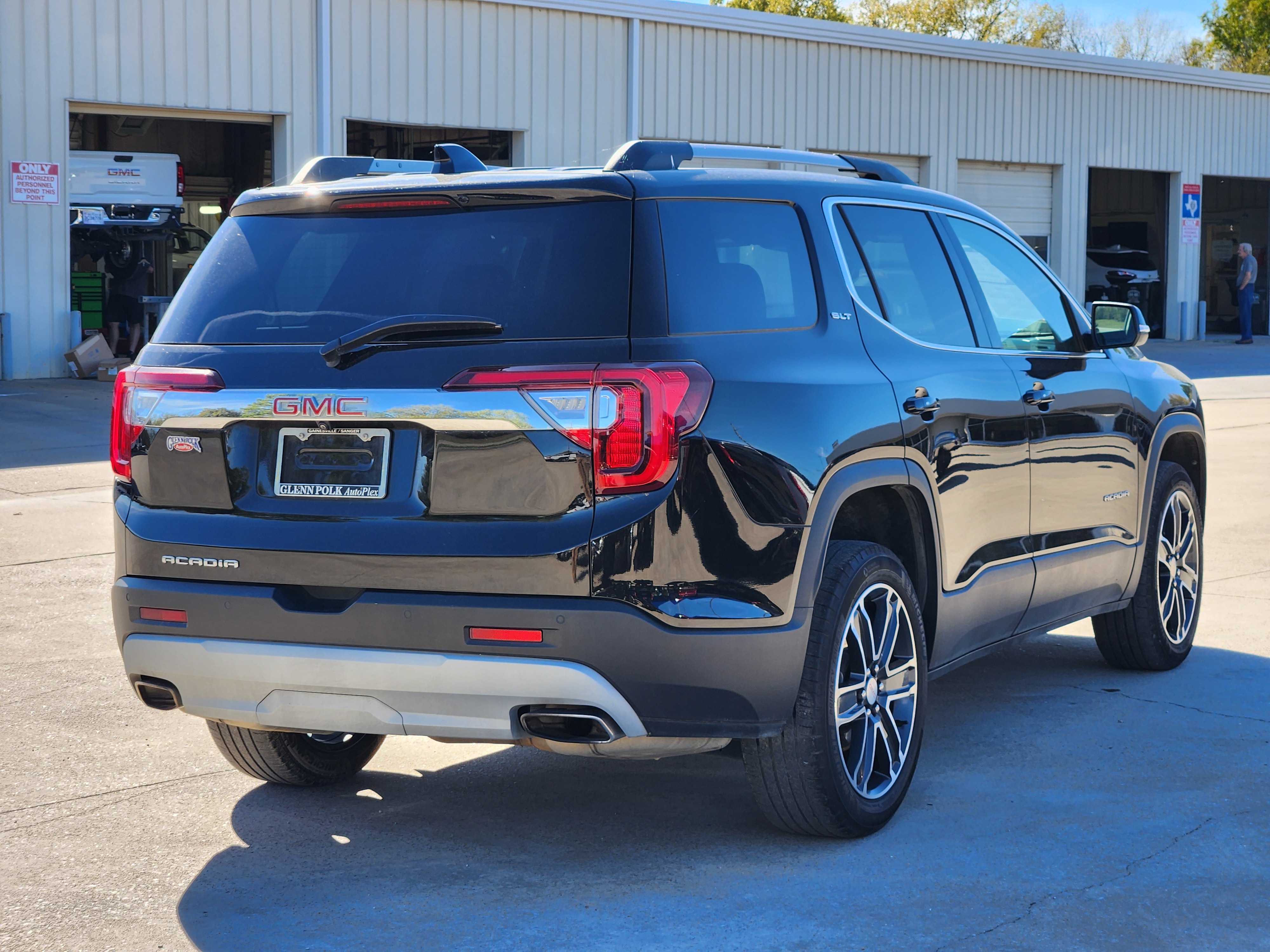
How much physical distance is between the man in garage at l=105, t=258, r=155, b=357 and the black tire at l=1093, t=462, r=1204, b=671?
17.0 metres

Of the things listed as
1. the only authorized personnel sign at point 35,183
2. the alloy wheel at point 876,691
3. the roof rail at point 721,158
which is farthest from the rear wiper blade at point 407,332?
the only authorized personnel sign at point 35,183

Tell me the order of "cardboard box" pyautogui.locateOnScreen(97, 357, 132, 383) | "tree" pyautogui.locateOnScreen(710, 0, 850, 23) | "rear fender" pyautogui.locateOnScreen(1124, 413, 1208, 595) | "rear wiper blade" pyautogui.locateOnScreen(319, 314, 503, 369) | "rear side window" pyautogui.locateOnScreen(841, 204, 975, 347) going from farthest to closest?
"tree" pyautogui.locateOnScreen(710, 0, 850, 23) < "cardboard box" pyautogui.locateOnScreen(97, 357, 132, 383) < "rear fender" pyautogui.locateOnScreen(1124, 413, 1208, 595) < "rear side window" pyautogui.locateOnScreen(841, 204, 975, 347) < "rear wiper blade" pyautogui.locateOnScreen(319, 314, 503, 369)

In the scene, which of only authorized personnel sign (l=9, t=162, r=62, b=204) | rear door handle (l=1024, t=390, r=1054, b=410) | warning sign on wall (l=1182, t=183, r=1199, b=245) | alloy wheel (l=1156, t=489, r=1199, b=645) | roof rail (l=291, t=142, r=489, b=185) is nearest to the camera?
roof rail (l=291, t=142, r=489, b=185)

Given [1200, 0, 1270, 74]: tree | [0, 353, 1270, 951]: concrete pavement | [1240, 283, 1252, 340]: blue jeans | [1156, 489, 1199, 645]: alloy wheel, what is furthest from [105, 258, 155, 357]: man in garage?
[1200, 0, 1270, 74]: tree

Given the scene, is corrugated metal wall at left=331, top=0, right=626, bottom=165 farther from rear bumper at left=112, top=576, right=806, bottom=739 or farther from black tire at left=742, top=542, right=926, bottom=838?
rear bumper at left=112, top=576, right=806, bottom=739

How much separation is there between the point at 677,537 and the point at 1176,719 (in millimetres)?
2714

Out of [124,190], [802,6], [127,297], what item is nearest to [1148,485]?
[127,297]

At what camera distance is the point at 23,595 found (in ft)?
25.5

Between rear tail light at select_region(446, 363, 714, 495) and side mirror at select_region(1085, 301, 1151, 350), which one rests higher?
side mirror at select_region(1085, 301, 1151, 350)

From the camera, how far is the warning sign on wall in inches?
1222

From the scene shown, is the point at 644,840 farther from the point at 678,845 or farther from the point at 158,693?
the point at 158,693

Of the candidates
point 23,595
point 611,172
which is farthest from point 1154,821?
point 23,595

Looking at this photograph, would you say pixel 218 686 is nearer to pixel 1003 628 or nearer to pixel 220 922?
pixel 220 922

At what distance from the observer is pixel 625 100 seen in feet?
77.0
